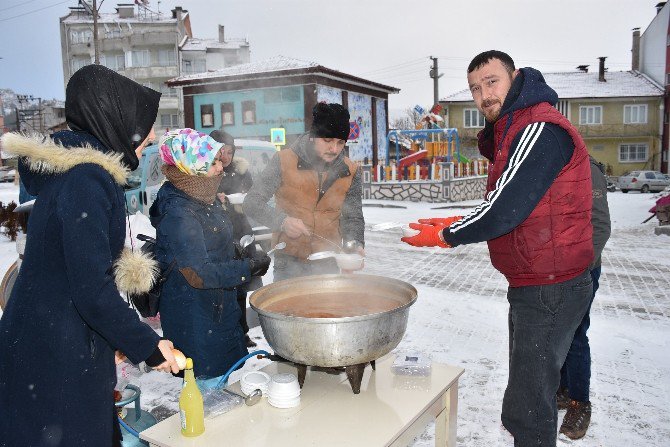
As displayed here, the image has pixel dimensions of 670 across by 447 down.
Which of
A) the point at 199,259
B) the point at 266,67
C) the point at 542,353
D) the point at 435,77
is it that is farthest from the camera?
the point at 435,77

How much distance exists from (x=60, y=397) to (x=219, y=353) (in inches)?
48.0

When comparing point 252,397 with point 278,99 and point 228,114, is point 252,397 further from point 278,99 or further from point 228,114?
point 228,114

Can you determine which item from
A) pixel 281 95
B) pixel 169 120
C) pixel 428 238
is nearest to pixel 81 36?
pixel 169 120

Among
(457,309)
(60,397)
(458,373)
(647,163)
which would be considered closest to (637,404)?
(458,373)

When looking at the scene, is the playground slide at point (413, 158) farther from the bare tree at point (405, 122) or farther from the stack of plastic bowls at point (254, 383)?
the bare tree at point (405, 122)

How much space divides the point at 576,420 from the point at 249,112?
84.3ft

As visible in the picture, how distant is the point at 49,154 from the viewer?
1.75 metres

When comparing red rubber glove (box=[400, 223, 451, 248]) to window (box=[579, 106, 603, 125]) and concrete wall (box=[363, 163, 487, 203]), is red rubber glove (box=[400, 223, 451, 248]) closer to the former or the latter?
concrete wall (box=[363, 163, 487, 203])

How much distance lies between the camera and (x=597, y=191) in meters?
3.50

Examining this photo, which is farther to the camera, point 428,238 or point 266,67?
point 266,67

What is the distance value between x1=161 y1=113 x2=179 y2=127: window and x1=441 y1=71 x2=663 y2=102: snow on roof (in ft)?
83.1

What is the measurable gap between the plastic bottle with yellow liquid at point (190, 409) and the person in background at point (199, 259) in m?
0.74

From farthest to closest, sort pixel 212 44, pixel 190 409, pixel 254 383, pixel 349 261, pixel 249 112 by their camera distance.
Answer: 1. pixel 212 44
2. pixel 249 112
3. pixel 349 261
4. pixel 254 383
5. pixel 190 409

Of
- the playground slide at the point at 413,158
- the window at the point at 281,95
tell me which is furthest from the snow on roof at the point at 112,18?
the playground slide at the point at 413,158
